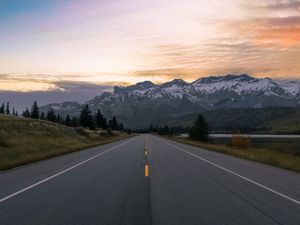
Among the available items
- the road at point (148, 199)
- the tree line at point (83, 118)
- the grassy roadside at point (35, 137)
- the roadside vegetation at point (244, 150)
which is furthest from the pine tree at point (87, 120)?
the road at point (148, 199)

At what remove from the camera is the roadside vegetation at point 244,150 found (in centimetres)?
2223

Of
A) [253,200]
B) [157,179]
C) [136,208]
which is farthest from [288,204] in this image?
[157,179]

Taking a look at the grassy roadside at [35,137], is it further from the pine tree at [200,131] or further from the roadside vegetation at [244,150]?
the pine tree at [200,131]

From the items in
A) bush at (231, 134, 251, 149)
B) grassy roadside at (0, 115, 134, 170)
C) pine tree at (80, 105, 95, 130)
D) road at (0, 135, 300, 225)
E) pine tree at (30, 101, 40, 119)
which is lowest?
bush at (231, 134, 251, 149)

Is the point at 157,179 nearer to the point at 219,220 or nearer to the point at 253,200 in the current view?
the point at 253,200

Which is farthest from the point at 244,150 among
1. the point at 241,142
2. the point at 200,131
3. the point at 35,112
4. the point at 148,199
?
the point at 35,112

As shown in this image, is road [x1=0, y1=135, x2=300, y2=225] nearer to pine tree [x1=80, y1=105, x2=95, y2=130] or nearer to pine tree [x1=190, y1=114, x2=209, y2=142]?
pine tree [x1=190, y1=114, x2=209, y2=142]

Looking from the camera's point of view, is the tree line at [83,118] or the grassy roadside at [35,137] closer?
the grassy roadside at [35,137]

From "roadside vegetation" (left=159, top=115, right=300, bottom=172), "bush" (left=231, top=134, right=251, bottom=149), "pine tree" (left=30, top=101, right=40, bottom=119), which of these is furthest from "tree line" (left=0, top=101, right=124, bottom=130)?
"bush" (left=231, top=134, right=251, bottom=149)

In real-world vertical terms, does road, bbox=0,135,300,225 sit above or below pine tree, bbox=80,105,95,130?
below

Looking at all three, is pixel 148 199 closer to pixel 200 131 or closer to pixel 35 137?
pixel 35 137

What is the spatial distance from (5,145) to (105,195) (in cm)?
2637

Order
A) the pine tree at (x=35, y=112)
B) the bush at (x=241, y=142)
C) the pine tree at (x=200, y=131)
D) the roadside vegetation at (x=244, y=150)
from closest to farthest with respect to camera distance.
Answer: the roadside vegetation at (x=244, y=150) < the bush at (x=241, y=142) < the pine tree at (x=200, y=131) < the pine tree at (x=35, y=112)

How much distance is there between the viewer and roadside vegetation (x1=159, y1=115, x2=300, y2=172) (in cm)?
2223
